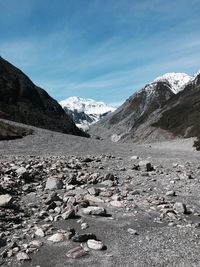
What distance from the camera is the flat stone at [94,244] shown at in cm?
1457

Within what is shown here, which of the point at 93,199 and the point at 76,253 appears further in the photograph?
the point at 93,199

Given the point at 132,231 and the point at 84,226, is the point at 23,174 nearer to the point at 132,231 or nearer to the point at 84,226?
the point at 84,226

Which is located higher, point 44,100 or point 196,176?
point 44,100

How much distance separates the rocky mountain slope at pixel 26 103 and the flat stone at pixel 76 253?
10494 centimetres

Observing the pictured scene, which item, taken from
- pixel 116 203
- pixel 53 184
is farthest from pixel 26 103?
pixel 116 203

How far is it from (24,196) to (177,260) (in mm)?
10683

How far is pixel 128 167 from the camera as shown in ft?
112

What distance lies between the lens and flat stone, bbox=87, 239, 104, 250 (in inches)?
574

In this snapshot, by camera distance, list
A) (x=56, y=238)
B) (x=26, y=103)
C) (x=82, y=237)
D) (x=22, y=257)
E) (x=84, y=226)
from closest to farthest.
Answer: (x=22, y=257), (x=82, y=237), (x=56, y=238), (x=84, y=226), (x=26, y=103)

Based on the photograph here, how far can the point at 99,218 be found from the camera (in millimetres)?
18219

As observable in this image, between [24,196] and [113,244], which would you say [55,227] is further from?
[24,196]

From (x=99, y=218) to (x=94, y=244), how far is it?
3.51 meters

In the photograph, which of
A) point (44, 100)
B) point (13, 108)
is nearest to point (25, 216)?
point (13, 108)

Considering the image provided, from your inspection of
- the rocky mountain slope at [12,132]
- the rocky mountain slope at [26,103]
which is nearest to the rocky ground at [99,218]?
the rocky mountain slope at [12,132]
